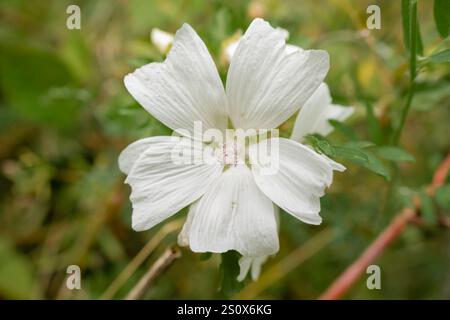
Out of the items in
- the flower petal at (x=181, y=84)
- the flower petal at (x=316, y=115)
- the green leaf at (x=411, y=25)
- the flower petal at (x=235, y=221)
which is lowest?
the flower petal at (x=235, y=221)

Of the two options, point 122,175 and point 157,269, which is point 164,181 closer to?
point 157,269

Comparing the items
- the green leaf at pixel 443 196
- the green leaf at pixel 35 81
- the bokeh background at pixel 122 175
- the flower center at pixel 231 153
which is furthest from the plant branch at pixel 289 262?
the green leaf at pixel 35 81

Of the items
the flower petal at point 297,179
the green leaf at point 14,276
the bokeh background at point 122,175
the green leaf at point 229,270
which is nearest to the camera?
the flower petal at point 297,179

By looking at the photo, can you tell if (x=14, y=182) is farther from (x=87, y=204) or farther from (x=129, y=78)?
(x=129, y=78)

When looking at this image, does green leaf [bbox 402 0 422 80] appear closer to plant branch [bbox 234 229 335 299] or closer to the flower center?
the flower center

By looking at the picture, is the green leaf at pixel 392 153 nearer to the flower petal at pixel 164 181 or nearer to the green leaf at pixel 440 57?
the green leaf at pixel 440 57

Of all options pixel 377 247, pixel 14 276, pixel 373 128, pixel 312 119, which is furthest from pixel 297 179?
pixel 14 276

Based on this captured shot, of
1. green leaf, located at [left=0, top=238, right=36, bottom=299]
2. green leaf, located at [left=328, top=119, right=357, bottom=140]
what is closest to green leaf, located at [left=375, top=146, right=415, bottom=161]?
green leaf, located at [left=328, top=119, right=357, bottom=140]
